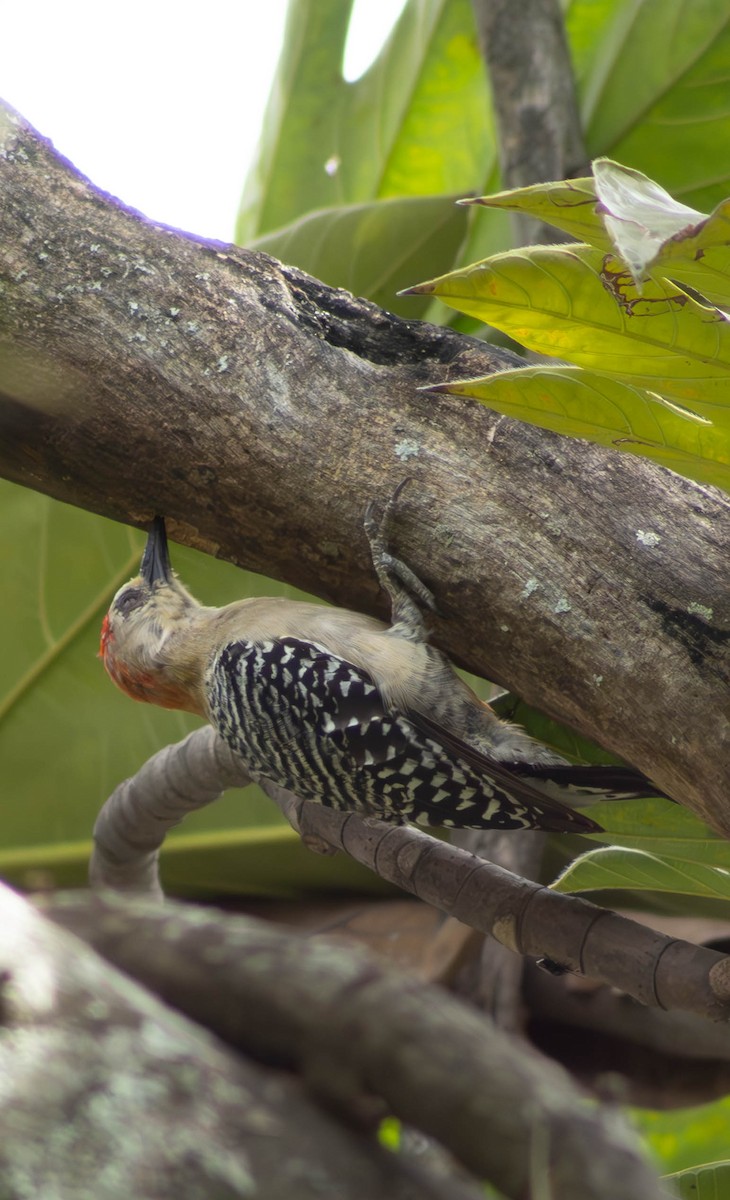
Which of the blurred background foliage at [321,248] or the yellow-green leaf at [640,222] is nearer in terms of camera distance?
the yellow-green leaf at [640,222]

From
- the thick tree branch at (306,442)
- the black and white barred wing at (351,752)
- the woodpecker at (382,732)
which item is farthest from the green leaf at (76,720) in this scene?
the thick tree branch at (306,442)

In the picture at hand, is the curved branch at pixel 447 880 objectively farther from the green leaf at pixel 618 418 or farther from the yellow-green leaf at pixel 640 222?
the yellow-green leaf at pixel 640 222

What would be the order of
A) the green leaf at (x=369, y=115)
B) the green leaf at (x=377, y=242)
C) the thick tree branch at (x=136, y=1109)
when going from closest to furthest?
the thick tree branch at (x=136, y=1109) → the green leaf at (x=377, y=242) → the green leaf at (x=369, y=115)

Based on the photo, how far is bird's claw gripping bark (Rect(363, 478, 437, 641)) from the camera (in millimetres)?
2230

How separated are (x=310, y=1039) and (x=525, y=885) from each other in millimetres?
1432

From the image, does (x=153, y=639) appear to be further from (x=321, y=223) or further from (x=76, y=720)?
(x=321, y=223)

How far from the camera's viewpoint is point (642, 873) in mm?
2447

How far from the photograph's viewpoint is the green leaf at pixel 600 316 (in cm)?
158

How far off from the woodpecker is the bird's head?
38 centimetres

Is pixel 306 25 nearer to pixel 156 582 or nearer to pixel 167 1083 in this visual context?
pixel 156 582

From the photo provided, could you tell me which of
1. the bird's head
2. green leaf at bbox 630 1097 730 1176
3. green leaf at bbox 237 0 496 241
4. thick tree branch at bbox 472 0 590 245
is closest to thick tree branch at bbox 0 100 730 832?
the bird's head

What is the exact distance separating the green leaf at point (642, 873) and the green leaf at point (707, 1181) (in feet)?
1.97

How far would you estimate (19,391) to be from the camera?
2279 millimetres

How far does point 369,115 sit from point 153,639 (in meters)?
2.99
